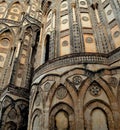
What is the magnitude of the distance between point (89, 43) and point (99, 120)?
3.99 meters

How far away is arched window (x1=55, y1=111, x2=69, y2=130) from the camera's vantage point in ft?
27.9

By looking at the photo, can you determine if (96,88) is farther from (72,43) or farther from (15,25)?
(15,25)

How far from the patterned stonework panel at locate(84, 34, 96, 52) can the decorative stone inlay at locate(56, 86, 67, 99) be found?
2.35 m

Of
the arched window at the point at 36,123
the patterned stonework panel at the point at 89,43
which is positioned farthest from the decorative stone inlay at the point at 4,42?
the arched window at the point at 36,123

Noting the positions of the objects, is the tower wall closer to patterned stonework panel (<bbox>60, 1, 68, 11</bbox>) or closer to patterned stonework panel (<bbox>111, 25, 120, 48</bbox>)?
patterned stonework panel (<bbox>111, 25, 120, 48</bbox>)

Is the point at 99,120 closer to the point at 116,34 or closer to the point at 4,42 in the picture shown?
the point at 116,34

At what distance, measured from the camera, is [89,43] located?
35.4ft

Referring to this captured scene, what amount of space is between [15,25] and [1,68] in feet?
14.2

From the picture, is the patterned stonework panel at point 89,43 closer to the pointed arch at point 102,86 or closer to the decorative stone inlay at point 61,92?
the pointed arch at point 102,86

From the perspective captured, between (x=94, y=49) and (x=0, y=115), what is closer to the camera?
(x=94, y=49)

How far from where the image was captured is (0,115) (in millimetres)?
12758

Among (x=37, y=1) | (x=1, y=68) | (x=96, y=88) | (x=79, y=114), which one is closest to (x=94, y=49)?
(x=96, y=88)

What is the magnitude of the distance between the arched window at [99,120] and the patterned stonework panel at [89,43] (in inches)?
125

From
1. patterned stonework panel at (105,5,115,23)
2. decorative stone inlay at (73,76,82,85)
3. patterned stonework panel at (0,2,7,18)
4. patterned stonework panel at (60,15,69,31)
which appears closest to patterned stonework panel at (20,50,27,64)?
patterned stonework panel at (0,2,7,18)
